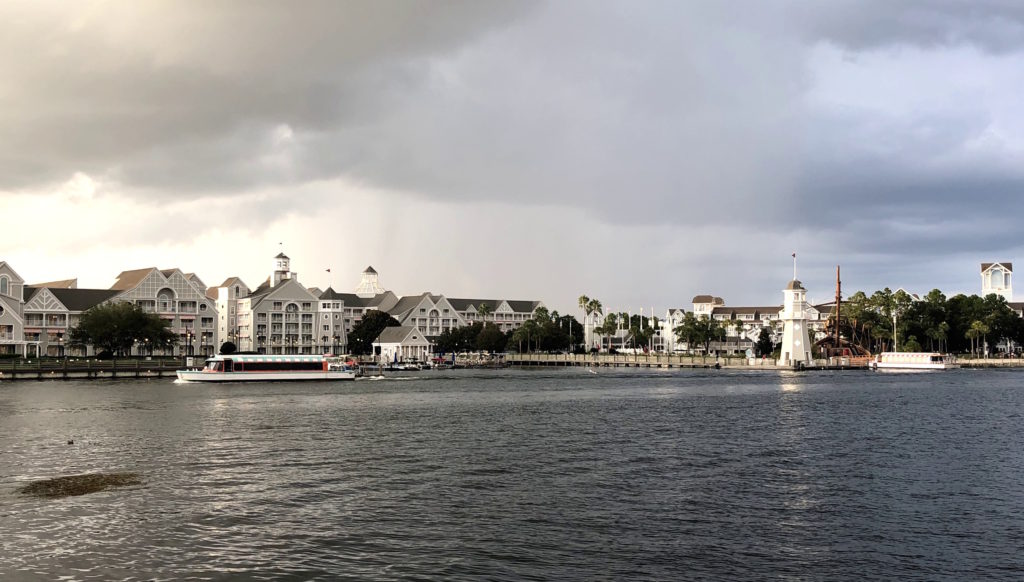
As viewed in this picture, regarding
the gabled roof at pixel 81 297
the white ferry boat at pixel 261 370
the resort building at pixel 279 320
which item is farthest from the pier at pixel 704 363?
the gabled roof at pixel 81 297

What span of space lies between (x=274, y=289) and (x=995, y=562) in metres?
185

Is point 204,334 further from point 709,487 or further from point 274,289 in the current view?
point 709,487

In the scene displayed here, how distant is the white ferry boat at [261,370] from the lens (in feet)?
359

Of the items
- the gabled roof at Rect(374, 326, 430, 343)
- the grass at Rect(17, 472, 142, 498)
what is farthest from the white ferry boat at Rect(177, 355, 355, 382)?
the grass at Rect(17, 472, 142, 498)

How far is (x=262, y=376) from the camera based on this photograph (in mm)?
111750

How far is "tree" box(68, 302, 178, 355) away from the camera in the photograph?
466 feet

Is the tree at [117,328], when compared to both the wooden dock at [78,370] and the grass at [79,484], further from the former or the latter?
the grass at [79,484]

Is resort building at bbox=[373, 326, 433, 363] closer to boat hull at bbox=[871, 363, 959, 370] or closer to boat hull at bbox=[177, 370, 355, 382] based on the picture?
boat hull at bbox=[177, 370, 355, 382]

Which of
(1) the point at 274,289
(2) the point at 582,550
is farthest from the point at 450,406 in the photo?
(1) the point at 274,289

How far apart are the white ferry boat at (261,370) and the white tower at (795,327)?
85.2 metres

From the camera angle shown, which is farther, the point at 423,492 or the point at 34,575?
the point at 423,492

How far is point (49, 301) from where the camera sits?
157125 millimetres

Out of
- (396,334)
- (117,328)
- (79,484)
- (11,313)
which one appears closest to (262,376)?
(117,328)

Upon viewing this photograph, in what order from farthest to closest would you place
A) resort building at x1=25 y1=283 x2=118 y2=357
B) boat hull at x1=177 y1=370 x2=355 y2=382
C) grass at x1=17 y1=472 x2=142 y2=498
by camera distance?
resort building at x1=25 y1=283 x2=118 y2=357 → boat hull at x1=177 y1=370 x2=355 y2=382 → grass at x1=17 y1=472 x2=142 y2=498
